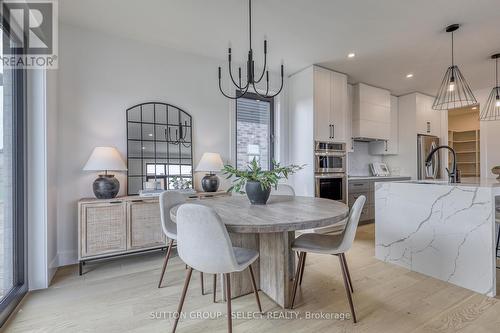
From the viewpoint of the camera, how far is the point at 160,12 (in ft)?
8.09

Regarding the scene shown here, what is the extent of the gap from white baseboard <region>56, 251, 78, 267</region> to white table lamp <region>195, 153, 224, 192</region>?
1613mm

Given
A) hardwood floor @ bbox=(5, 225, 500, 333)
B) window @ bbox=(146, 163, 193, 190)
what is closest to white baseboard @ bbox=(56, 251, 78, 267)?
hardwood floor @ bbox=(5, 225, 500, 333)

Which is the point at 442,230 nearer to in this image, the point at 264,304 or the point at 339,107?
the point at 264,304

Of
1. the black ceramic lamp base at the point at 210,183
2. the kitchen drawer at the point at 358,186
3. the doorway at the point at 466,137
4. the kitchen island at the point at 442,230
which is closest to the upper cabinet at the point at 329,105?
the kitchen drawer at the point at 358,186

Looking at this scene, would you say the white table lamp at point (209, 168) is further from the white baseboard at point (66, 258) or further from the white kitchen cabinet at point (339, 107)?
the white kitchen cabinet at point (339, 107)

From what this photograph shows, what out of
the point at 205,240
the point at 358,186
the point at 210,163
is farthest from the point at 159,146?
the point at 358,186

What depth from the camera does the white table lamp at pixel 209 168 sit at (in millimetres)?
3143

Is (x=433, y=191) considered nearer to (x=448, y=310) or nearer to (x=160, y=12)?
(x=448, y=310)

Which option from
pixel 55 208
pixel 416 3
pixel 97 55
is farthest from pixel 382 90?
pixel 55 208

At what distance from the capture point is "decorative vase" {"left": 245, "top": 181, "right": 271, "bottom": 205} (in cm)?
190

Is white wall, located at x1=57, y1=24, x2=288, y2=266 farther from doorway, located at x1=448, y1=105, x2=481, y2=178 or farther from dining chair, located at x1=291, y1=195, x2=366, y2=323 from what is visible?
doorway, located at x1=448, y1=105, x2=481, y2=178

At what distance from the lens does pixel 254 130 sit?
3996 mm

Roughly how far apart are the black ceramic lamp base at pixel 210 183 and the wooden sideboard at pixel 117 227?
2.12 ft

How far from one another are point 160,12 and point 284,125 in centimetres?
246
